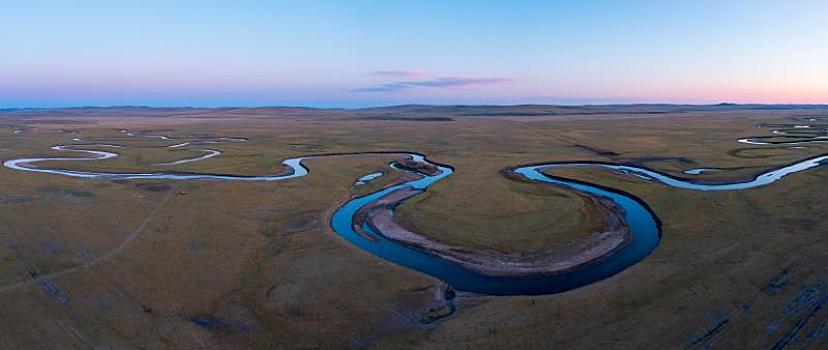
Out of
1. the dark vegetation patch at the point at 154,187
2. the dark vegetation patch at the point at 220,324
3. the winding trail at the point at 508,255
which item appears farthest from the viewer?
the dark vegetation patch at the point at 154,187

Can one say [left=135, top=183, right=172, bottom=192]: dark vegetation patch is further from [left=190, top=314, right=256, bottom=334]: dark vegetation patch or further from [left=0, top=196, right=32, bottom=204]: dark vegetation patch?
[left=190, top=314, right=256, bottom=334]: dark vegetation patch

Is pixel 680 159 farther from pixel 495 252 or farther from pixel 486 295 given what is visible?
pixel 486 295

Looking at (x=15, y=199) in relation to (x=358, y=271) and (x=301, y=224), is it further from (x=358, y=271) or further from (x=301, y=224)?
(x=358, y=271)

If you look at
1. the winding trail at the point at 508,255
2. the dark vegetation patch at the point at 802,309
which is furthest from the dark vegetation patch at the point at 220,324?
the dark vegetation patch at the point at 802,309

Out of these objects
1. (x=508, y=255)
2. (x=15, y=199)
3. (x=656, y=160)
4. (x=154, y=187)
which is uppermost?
(x=656, y=160)

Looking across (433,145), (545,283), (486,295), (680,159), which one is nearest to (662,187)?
(680,159)

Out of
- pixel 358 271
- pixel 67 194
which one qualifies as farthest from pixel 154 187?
pixel 358 271

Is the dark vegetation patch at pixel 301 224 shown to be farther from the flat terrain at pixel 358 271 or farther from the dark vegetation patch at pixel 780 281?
the dark vegetation patch at pixel 780 281
